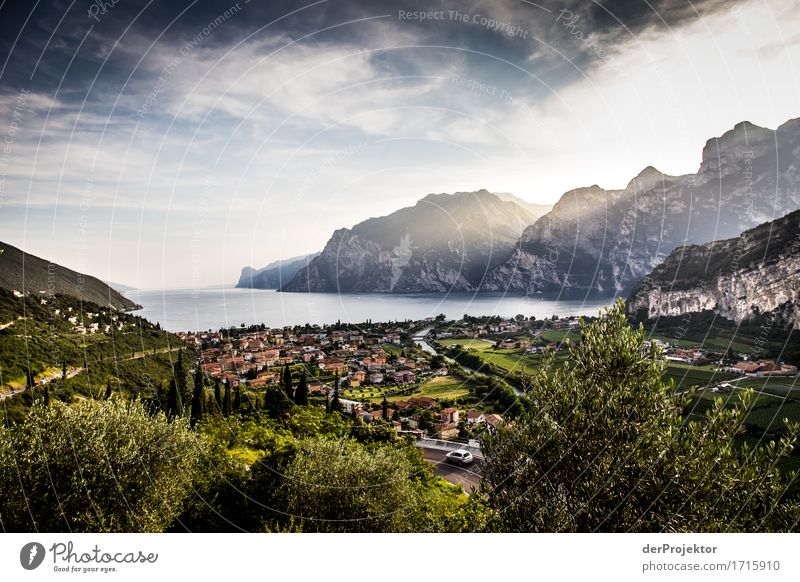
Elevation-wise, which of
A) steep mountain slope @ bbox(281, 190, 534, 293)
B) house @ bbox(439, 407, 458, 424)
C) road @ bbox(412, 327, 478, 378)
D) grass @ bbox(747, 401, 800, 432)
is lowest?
house @ bbox(439, 407, 458, 424)

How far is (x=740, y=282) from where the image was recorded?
1016 inches

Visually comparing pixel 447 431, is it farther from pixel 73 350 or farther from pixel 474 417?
pixel 73 350

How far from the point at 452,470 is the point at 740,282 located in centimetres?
2170

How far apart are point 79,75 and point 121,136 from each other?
155 cm

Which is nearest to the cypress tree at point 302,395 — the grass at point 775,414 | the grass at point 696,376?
the grass at point 696,376

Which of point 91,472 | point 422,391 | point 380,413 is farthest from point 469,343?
point 91,472

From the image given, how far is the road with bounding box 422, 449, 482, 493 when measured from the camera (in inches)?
690

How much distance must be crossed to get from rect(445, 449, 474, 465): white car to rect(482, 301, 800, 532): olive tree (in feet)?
37.4

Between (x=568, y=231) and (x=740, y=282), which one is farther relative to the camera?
(x=568, y=231)

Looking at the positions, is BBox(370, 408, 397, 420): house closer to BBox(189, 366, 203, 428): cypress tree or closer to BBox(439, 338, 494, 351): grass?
BBox(189, 366, 203, 428): cypress tree

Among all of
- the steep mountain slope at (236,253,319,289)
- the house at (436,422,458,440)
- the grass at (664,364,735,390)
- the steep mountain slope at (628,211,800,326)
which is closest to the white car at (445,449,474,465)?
the house at (436,422,458,440)

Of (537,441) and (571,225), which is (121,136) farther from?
(571,225)
